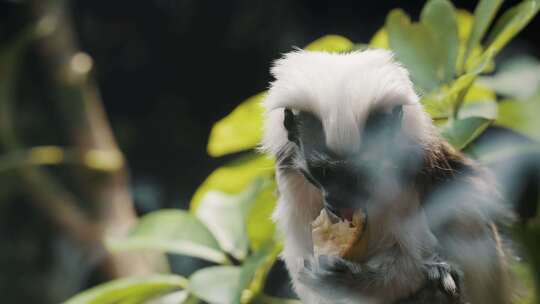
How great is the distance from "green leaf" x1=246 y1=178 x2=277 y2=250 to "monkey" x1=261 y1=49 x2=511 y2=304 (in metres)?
0.08

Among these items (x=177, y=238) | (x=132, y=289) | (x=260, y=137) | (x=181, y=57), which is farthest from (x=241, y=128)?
(x=181, y=57)

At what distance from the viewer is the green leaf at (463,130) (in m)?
0.96

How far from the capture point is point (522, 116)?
111 cm

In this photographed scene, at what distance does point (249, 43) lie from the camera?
1.66 m

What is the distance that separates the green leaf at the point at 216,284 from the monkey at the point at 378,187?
9 cm

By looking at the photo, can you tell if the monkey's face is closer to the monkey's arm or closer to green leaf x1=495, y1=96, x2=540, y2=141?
the monkey's arm

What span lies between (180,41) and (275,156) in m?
0.95

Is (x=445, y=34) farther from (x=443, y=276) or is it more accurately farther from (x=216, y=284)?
(x=216, y=284)

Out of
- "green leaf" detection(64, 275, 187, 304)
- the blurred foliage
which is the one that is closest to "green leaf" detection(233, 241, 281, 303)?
the blurred foliage

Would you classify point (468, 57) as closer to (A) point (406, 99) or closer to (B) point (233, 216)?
(A) point (406, 99)

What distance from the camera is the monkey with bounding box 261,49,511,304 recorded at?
82cm

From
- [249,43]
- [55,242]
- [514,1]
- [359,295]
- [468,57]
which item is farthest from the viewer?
[55,242]

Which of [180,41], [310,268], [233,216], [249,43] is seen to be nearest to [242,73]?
[249,43]

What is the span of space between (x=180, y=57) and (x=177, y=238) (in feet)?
2.66
